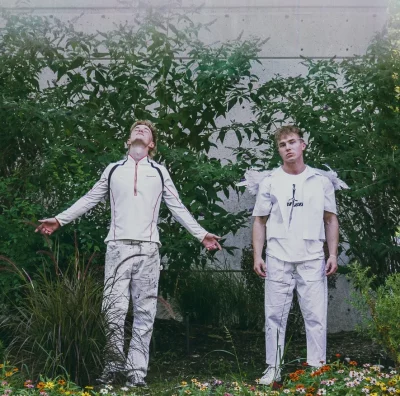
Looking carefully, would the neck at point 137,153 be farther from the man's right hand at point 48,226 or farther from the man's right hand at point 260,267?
the man's right hand at point 260,267

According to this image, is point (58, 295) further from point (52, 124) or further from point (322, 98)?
point (322, 98)

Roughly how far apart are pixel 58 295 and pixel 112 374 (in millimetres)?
614

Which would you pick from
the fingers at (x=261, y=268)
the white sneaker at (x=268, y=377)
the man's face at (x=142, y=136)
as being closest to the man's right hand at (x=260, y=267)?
the fingers at (x=261, y=268)

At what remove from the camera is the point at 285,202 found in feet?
20.8

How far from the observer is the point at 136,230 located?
6254 mm

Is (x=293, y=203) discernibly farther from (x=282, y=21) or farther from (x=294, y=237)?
(x=282, y=21)

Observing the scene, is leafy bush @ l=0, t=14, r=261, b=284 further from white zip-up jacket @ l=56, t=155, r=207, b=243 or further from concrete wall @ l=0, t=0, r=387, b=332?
concrete wall @ l=0, t=0, r=387, b=332

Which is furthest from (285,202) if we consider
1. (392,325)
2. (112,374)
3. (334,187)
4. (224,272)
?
(224,272)

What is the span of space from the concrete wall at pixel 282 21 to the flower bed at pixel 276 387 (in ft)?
12.8

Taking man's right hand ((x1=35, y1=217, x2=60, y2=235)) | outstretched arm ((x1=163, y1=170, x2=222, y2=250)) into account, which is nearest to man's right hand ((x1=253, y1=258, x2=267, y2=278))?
outstretched arm ((x1=163, y1=170, x2=222, y2=250))

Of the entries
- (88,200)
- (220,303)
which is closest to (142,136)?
(88,200)

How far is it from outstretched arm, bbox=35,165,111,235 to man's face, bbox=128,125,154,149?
0.28 metres

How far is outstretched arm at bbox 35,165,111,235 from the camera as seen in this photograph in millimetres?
A: 6344

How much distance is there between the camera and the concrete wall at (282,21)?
9078 millimetres
